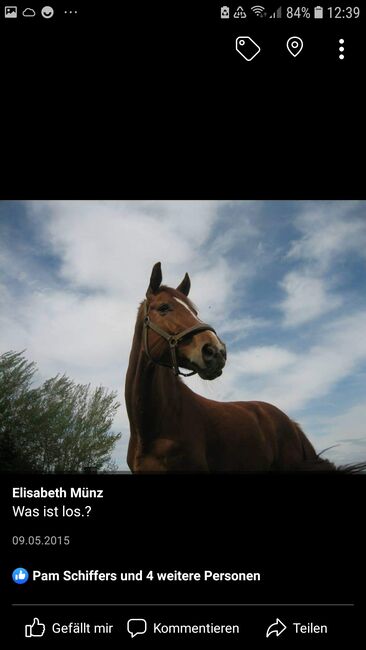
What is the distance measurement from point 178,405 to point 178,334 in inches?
28.8

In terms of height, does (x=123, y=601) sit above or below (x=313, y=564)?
below

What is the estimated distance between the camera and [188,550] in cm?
206

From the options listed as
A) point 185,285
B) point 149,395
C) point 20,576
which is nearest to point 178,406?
point 149,395

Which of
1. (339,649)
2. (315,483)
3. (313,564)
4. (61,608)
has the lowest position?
(339,649)

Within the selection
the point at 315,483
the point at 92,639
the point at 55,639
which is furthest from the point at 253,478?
the point at 55,639

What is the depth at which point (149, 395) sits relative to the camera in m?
3.81

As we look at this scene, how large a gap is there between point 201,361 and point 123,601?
182cm

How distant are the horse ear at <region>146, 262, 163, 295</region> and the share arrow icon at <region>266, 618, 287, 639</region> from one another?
280cm
